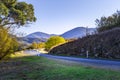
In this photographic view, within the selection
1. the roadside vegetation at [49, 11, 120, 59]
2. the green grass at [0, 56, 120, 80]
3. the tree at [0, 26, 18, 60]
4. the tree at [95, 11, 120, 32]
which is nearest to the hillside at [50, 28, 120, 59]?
the roadside vegetation at [49, 11, 120, 59]

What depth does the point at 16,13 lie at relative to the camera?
145 ft

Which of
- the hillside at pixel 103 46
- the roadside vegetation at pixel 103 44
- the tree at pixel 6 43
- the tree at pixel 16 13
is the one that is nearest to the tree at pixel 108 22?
the roadside vegetation at pixel 103 44

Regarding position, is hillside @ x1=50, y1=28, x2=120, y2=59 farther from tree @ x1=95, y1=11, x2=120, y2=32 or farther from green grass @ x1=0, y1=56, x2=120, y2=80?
green grass @ x1=0, y1=56, x2=120, y2=80

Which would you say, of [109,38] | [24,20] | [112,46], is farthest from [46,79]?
[24,20]

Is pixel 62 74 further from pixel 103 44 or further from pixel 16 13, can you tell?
pixel 16 13

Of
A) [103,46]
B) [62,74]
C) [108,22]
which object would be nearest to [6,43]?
[103,46]

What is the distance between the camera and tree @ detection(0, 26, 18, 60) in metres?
32.0

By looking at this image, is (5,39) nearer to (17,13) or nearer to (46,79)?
(17,13)

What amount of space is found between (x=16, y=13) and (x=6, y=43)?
1290cm

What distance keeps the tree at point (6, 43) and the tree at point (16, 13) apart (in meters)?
8.27

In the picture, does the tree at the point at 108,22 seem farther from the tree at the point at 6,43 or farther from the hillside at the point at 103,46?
the tree at the point at 6,43

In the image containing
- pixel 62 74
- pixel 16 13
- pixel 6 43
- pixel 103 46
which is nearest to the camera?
pixel 62 74

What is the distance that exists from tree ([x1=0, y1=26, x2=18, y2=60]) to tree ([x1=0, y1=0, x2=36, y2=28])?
8.27 meters

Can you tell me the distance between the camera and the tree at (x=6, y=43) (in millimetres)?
32031
